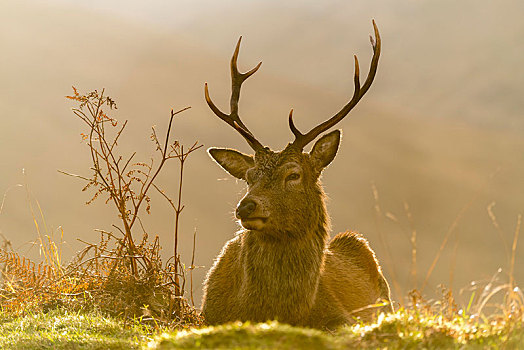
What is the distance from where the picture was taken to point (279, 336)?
10.1 ft

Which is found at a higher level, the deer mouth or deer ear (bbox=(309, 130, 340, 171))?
deer ear (bbox=(309, 130, 340, 171))

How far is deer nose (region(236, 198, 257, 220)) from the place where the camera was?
5547 mm

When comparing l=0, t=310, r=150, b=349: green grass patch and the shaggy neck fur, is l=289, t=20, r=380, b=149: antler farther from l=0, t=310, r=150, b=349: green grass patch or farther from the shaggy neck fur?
l=0, t=310, r=150, b=349: green grass patch

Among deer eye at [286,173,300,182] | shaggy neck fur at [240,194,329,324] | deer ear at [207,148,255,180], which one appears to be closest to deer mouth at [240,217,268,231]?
shaggy neck fur at [240,194,329,324]

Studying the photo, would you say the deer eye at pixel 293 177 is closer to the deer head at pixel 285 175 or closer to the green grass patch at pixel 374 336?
the deer head at pixel 285 175

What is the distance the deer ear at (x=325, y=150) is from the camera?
255 inches

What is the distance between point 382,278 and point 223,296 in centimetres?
259

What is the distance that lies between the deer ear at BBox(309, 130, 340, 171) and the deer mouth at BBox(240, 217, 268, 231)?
106 cm

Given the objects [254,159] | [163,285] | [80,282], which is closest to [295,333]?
[254,159]

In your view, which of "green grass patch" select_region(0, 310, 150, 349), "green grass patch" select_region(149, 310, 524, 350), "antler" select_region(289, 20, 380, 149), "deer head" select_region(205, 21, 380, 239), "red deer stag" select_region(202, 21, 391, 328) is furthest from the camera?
"antler" select_region(289, 20, 380, 149)

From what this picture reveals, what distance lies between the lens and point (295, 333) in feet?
10.3

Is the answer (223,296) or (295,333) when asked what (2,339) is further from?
(295,333)

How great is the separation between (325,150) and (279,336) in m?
3.61

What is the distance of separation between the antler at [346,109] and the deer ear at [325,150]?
105 millimetres
